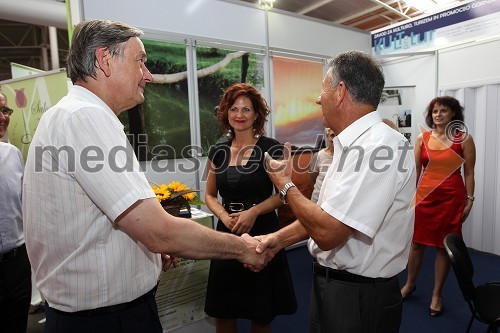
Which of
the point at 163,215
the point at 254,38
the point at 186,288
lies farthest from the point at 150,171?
the point at 163,215

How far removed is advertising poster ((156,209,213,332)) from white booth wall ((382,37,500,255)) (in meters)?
3.73

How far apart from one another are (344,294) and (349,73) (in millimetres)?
864

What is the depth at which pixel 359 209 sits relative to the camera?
3.81 ft

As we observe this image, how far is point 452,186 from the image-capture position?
3.12 metres

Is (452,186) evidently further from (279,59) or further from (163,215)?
(163,215)

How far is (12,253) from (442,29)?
4.92 meters

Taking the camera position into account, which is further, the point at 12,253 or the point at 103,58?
the point at 12,253

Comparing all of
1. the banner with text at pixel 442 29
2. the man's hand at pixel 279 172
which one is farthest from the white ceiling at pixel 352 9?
the man's hand at pixel 279 172

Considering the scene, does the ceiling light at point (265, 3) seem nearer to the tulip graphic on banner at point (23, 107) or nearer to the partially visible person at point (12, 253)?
the tulip graphic on banner at point (23, 107)

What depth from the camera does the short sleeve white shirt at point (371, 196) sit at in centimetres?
117

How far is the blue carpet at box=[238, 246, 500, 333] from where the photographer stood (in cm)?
280

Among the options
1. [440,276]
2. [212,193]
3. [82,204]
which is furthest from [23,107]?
[440,276]

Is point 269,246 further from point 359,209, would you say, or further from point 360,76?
point 360,76

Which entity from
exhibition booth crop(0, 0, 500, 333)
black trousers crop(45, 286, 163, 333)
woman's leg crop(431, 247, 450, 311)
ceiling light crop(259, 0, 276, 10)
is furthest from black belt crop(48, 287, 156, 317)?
ceiling light crop(259, 0, 276, 10)
